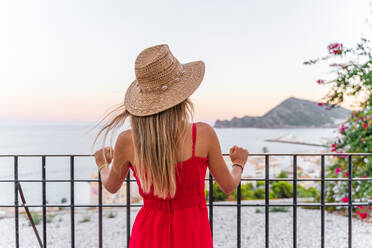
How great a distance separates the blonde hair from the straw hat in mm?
34

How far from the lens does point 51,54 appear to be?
17859 millimetres

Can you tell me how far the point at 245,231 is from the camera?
213 inches

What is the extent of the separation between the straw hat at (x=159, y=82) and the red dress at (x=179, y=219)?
238 mm

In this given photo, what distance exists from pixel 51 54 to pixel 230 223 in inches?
678

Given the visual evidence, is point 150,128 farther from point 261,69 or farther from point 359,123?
point 261,69

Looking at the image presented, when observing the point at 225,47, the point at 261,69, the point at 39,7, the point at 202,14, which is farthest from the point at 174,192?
the point at 261,69

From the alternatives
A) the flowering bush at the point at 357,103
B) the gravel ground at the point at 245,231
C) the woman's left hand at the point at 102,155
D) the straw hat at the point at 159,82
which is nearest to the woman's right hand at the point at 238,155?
the straw hat at the point at 159,82

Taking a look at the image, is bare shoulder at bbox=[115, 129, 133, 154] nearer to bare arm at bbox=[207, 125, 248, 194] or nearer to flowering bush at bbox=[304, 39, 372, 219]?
bare arm at bbox=[207, 125, 248, 194]

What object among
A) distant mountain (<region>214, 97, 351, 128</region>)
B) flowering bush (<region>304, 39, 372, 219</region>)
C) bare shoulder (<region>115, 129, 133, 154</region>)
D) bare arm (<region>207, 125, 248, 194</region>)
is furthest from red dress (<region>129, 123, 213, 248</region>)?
distant mountain (<region>214, 97, 351, 128</region>)

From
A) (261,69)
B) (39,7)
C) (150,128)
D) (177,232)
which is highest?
(39,7)

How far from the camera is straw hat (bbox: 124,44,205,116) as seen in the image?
0.85 meters

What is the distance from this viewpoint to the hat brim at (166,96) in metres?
0.84

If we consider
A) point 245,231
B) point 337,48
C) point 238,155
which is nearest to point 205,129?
point 238,155

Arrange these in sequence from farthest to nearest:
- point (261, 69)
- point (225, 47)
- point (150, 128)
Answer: point (261, 69), point (225, 47), point (150, 128)
